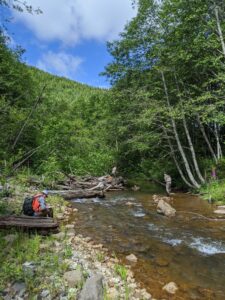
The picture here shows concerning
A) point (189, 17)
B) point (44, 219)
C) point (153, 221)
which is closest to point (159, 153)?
point (189, 17)

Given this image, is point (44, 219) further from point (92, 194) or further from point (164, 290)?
point (92, 194)

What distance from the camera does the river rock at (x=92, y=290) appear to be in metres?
4.20

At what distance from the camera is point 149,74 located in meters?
17.7

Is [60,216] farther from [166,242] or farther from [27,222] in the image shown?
[166,242]

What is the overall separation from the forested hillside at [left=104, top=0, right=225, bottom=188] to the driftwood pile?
2.93 meters

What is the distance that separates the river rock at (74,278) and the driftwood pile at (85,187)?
8.49 meters

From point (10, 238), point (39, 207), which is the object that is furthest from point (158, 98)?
point (10, 238)

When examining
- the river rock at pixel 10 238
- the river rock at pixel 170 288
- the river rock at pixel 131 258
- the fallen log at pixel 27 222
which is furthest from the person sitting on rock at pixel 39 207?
the river rock at pixel 170 288

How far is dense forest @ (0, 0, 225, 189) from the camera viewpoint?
14555mm

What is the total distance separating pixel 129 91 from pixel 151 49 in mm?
2813

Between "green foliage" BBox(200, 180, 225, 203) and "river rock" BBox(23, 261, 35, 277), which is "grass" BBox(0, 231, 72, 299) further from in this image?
"green foliage" BBox(200, 180, 225, 203)

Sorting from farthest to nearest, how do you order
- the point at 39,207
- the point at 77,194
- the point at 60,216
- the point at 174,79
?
the point at 174,79
the point at 77,194
the point at 60,216
the point at 39,207

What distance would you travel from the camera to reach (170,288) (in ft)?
16.5

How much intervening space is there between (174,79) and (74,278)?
48.5ft
